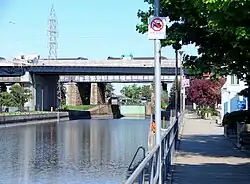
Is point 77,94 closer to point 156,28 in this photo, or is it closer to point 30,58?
point 30,58

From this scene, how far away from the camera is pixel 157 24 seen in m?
12.2

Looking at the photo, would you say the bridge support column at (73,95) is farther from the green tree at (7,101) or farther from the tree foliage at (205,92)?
the tree foliage at (205,92)

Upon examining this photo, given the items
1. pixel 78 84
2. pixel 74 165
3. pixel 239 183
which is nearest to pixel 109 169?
pixel 74 165

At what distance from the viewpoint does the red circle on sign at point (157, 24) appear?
12.2 metres

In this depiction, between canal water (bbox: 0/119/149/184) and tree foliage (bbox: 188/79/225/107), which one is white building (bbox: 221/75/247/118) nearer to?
tree foliage (bbox: 188/79/225/107)

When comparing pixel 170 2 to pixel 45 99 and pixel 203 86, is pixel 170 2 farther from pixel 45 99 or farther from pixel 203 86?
pixel 45 99

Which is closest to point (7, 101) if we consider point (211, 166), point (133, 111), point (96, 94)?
point (133, 111)

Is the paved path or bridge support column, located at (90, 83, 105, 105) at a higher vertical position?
bridge support column, located at (90, 83, 105, 105)

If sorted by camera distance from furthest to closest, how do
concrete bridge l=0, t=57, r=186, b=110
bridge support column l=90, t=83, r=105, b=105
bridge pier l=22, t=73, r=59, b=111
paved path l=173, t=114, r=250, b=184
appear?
1. bridge support column l=90, t=83, r=105, b=105
2. bridge pier l=22, t=73, r=59, b=111
3. concrete bridge l=0, t=57, r=186, b=110
4. paved path l=173, t=114, r=250, b=184

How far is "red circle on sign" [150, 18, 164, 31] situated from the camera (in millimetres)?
12172

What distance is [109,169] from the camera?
26.4m

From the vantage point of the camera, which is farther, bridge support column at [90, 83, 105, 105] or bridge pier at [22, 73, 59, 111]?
bridge support column at [90, 83, 105, 105]

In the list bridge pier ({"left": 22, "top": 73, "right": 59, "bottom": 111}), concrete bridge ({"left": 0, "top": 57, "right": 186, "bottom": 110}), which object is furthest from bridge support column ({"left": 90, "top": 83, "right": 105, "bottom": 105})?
concrete bridge ({"left": 0, "top": 57, "right": 186, "bottom": 110})

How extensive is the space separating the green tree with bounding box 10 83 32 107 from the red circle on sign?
308 ft
